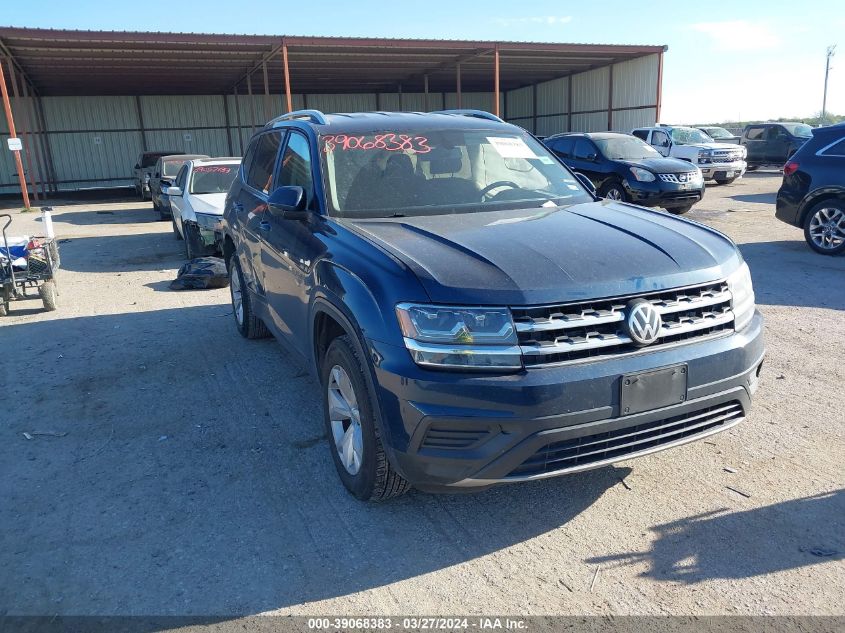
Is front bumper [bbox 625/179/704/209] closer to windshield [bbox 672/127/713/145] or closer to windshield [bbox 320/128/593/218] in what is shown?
windshield [bbox 320/128/593/218]

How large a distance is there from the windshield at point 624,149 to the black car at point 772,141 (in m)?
12.1

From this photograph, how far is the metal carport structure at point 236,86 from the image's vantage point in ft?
68.0

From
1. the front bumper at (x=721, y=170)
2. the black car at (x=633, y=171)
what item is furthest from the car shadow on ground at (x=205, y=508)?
the front bumper at (x=721, y=170)

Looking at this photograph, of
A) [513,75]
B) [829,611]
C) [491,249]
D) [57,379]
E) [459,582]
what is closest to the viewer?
[829,611]

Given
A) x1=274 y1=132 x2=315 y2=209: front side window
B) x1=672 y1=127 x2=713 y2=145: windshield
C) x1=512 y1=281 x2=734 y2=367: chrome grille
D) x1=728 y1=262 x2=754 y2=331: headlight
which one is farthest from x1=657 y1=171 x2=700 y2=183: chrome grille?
x1=512 y1=281 x2=734 y2=367: chrome grille

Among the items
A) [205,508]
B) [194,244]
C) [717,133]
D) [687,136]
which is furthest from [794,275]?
[717,133]

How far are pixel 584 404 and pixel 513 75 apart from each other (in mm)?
30357

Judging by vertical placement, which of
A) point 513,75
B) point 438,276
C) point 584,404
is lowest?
point 584,404

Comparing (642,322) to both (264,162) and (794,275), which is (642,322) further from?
(794,275)

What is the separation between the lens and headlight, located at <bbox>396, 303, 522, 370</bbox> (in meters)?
2.66

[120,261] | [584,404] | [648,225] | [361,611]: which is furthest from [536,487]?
[120,261]

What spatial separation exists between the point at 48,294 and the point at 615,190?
10.0 meters

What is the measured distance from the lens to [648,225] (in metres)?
3.53

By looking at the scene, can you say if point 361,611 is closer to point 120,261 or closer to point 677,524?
point 677,524
